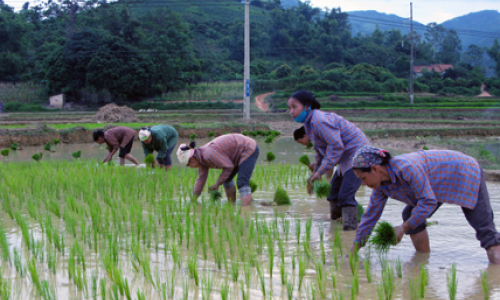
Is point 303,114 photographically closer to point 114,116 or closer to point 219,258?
point 219,258

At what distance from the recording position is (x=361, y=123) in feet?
72.9

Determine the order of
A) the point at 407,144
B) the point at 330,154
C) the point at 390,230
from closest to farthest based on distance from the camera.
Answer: the point at 390,230 < the point at 330,154 < the point at 407,144

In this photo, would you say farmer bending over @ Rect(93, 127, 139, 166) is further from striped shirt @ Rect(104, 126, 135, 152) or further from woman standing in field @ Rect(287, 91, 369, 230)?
woman standing in field @ Rect(287, 91, 369, 230)

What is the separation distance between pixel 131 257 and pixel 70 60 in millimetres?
33994

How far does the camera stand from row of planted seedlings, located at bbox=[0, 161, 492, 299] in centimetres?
279

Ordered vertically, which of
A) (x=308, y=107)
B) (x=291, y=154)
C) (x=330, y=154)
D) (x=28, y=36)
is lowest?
(x=291, y=154)

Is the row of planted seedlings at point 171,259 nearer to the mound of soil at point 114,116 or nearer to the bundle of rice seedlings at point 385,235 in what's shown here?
the bundle of rice seedlings at point 385,235

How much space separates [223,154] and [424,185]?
245 cm

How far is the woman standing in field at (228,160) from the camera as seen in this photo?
15.7 feet

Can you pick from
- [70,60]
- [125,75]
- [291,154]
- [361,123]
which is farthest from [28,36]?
[291,154]

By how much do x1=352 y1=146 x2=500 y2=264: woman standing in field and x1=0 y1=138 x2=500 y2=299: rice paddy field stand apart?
26 centimetres

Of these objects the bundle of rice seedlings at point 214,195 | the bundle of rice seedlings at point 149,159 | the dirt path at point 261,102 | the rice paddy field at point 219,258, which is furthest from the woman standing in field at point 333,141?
the dirt path at point 261,102

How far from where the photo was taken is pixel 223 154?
4922 millimetres

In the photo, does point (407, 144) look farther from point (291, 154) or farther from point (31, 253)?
point (31, 253)
